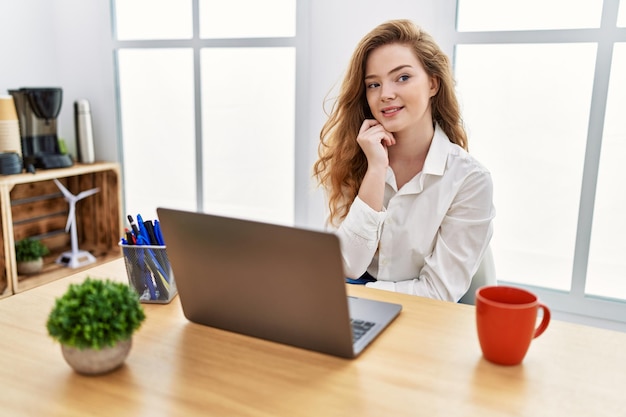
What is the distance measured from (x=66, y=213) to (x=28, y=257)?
0.46 metres

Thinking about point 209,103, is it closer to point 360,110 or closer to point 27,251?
point 27,251

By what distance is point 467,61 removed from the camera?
88.0 inches

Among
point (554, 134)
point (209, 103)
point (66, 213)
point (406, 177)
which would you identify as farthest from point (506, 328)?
point (66, 213)

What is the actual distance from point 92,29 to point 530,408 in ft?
9.48

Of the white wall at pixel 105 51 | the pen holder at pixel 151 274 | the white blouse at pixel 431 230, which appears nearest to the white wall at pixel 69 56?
the white wall at pixel 105 51

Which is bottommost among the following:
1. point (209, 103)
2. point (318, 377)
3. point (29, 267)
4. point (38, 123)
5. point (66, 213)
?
point (29, 267)

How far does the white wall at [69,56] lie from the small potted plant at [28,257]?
608mm

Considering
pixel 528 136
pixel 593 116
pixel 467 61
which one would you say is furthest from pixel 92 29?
pixel 593 116

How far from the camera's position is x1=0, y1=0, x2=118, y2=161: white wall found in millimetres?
2889

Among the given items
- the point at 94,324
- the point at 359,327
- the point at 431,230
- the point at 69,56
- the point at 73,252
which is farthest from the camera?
the point at 69,56

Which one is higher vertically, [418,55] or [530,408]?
[418,55]

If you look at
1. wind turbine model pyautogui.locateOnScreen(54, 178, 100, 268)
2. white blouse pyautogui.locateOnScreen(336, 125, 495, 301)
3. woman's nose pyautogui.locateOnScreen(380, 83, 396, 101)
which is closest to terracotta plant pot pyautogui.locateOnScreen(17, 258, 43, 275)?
wind turbine model pyautogui.locateOnScreen(54, 178, 100, 268)

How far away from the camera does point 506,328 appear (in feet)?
2.70

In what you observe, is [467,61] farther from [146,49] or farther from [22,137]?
[22,137]
